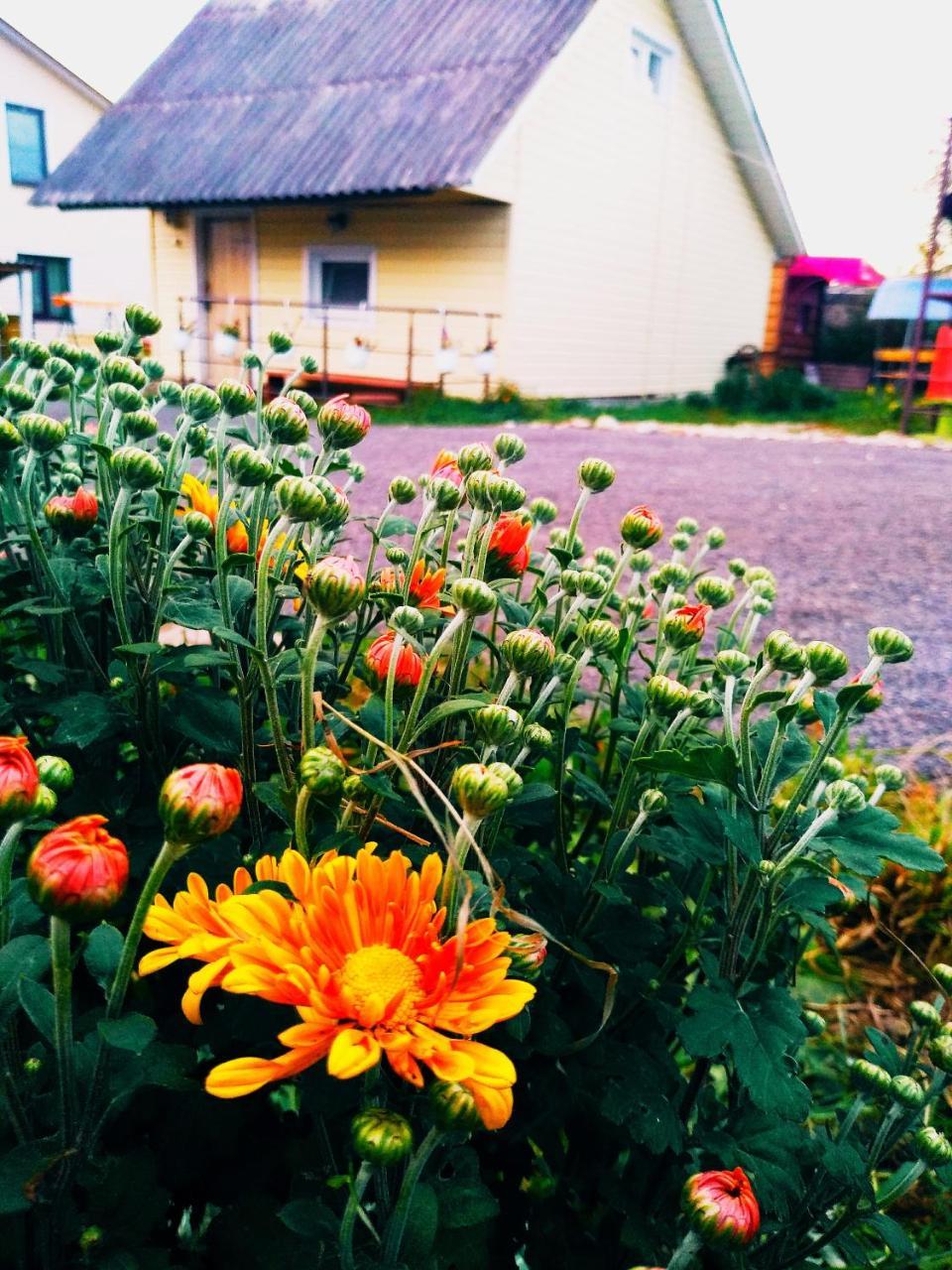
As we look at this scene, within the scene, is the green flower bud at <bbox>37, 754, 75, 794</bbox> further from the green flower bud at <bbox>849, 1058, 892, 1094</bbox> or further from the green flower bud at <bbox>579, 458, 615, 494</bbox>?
the green flower bud at <bbox>849, 1058, 892, 1094</bbox>

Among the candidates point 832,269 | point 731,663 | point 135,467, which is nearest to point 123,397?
point 135,467

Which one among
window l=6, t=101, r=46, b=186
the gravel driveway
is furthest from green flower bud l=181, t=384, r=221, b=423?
window l=6, t=101, r=46, b=186

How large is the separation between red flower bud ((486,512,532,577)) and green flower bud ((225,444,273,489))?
24cm

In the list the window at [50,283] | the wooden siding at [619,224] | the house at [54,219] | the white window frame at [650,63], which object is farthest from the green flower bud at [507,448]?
the window at [50,283]

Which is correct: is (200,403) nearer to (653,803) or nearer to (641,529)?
(641,529)

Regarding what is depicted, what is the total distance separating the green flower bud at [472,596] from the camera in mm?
842

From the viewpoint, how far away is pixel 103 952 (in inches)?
28.9

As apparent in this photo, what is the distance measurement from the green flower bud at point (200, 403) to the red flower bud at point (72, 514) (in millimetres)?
149

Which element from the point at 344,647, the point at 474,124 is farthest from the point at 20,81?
the point at 344,647

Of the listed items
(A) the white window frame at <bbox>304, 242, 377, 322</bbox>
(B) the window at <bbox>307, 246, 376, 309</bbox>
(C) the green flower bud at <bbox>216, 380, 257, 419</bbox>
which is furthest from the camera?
(B) the window at <bbox>307, 246, 376, 309</bbox>

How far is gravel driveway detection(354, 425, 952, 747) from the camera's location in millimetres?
3094

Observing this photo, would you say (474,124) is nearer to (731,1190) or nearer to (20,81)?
(20,81)

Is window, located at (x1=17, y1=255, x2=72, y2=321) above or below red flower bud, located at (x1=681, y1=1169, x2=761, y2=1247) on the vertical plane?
above

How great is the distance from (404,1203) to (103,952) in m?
0.28
